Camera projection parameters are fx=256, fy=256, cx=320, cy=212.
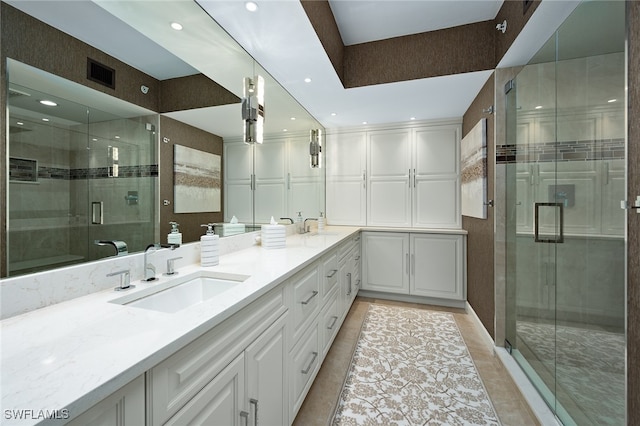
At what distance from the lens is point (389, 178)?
11.2 ft

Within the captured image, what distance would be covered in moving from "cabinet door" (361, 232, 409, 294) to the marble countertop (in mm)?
2438

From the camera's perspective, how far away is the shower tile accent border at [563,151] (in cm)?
123

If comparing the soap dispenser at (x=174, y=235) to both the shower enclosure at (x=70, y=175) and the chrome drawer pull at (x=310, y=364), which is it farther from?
the chrome drawer pull at (x=310, y=364)

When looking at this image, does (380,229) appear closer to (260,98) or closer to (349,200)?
(349,200)

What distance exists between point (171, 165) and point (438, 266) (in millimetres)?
2909

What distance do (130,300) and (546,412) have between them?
2186 mm

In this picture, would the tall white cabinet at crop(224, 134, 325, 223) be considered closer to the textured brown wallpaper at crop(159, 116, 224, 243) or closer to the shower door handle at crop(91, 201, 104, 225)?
the textured brown wallpaper at crop(159, 116, 224, 243)

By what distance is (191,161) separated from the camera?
4.83ft

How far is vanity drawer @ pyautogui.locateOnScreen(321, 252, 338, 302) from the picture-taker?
1.85m

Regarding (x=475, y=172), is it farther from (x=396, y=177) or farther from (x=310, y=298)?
(x=310, y=298)

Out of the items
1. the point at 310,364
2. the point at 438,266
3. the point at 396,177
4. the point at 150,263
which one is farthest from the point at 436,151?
the point at 150,263

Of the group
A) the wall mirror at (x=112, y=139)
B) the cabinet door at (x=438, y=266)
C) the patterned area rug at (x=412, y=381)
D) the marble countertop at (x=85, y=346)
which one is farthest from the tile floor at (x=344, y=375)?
the wall mirror at (x=112, y=139)

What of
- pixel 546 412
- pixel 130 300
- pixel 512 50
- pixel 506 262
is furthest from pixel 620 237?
pixel 130 300

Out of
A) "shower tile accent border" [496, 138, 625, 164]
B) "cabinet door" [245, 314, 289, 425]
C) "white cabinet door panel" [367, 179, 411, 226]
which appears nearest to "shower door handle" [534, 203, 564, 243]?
"shower tile accent border" [496, 138, 625, 164]
